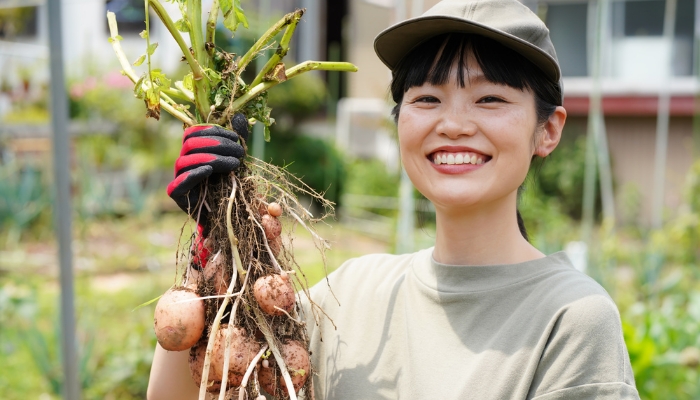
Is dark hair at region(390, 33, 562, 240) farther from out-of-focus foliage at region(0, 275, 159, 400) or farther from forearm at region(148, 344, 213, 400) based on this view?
out-of-focus foliage at region(0, 275, 159, 400)

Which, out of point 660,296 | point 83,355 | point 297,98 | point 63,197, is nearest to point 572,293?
point 63,197

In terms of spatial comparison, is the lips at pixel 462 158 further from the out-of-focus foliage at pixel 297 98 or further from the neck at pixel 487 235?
the out-of-focus foliage at pixel 297 98

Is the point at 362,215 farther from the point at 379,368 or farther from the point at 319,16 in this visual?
the point at 379,368

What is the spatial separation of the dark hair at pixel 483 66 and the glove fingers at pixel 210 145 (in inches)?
14.9

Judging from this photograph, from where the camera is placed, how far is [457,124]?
1237 millimetres

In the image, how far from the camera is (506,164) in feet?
4.10

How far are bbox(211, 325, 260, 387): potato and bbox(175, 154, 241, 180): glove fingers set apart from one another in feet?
0.99

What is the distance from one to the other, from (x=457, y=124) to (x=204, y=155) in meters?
0.47

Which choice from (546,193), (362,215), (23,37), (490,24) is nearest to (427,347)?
(490,24)

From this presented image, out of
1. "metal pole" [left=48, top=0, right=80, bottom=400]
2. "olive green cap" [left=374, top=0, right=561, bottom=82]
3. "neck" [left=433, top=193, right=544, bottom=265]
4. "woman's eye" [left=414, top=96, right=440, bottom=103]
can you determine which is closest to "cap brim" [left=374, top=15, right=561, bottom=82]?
"olive green cap" [left=374, top=0, right=561, bottom=82]

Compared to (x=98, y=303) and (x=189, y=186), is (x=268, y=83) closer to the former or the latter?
(x=189, y=186)

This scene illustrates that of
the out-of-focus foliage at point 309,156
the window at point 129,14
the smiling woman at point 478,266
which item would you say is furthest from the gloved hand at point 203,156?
the window at point 129,14

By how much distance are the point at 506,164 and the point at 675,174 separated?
30.5 ft

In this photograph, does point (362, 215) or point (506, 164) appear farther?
point (362, 215)
